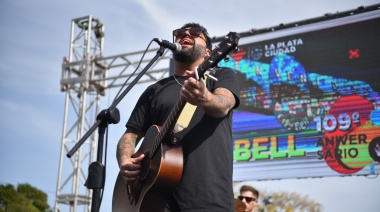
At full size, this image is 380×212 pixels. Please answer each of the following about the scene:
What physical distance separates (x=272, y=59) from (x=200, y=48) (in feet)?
21.4

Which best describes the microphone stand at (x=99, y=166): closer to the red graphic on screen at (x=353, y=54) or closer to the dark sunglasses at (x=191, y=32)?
the dark sunglasses at (x=191, y=32)

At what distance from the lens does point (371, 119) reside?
838 centimetres

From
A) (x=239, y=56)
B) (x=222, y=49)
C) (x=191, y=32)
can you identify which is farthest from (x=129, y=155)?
(x=239, y=56)

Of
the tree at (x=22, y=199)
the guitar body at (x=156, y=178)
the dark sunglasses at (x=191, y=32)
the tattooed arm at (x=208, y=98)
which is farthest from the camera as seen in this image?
the tree at (x=22, y=199)

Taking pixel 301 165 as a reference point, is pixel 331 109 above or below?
above

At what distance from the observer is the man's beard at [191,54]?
10.4ft

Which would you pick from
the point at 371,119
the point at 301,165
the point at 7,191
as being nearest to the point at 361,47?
the point at 371,119

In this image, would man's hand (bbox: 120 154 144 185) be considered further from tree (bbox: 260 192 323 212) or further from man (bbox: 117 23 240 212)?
tree (bbox: 260 192 323 212)

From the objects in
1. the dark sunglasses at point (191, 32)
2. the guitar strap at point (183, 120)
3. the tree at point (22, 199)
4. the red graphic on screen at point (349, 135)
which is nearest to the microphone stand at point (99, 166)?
the dark sunglasses at point (191, 32)

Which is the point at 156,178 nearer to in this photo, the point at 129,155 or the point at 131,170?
the point at 131,170

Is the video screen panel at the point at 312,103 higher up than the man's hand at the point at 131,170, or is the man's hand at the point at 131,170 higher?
the video screen panel at the point at 312,103

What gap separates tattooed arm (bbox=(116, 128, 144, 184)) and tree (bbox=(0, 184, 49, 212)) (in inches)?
326

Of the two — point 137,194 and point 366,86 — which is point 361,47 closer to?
point 366,86

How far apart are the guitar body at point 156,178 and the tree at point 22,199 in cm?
854
